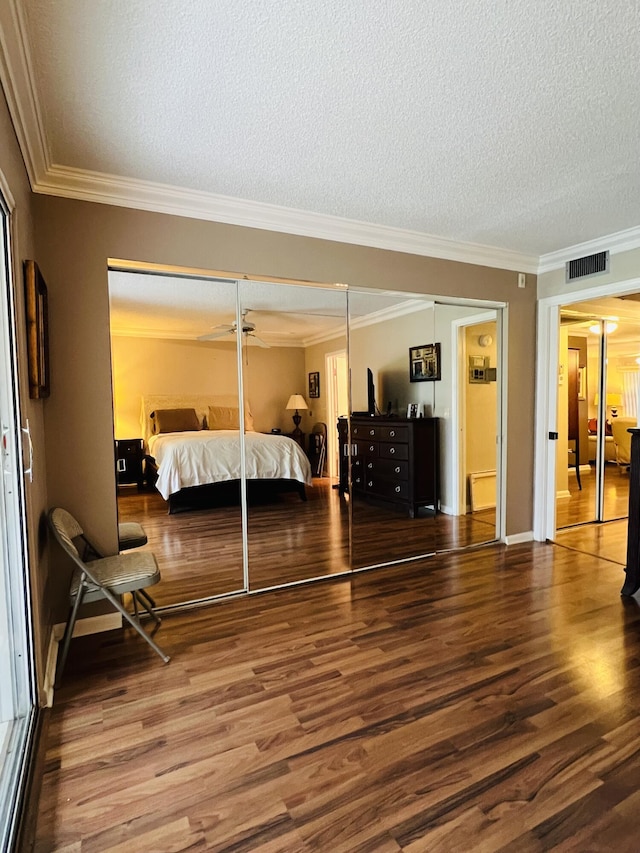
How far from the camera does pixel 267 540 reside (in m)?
3.39

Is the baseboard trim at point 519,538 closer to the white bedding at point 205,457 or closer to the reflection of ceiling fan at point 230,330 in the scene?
the white bedding at point 205,457

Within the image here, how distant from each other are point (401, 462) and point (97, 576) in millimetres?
2713

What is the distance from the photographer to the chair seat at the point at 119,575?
2336 millimetres

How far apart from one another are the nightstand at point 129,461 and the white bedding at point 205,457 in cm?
12

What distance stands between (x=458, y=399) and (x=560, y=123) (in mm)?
2849

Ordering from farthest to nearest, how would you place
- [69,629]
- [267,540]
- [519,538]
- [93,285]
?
[519,538] < [267,540] < [93,285] < [69,629]

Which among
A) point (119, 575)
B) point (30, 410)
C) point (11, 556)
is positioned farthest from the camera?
point (119, 575)

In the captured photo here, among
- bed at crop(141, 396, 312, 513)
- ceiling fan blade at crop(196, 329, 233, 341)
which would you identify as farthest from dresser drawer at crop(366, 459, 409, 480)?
ceiling fan blade at crop(196, 329, 233, 341)

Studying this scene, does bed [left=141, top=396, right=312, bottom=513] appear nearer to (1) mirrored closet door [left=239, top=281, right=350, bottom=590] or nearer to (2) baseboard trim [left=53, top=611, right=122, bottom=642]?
(1) mirrored closet door [left=239, top=281, right=350, bottom=590]

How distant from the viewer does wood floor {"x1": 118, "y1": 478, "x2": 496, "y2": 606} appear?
3139mm

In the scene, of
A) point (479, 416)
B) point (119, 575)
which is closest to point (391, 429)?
point (479, 416)

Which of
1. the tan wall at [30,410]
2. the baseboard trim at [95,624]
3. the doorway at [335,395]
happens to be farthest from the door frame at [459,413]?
the tan wall at [30,410]

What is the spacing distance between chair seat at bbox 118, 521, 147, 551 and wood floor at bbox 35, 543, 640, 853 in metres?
0.50

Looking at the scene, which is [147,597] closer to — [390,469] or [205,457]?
[205,457]
